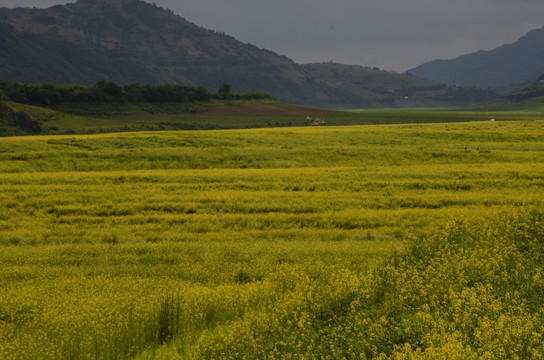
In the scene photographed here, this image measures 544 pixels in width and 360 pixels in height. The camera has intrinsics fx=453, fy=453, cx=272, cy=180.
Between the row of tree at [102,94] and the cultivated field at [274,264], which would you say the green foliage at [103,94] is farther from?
the cultivated field at [274,264]

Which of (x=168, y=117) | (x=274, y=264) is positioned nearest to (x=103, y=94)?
(x=168, y=117)

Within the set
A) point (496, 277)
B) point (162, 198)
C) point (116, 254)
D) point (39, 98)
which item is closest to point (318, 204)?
point (162, 198)

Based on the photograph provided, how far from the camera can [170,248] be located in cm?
1476

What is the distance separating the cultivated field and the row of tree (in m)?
94.3

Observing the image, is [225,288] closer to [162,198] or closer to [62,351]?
[62,351]

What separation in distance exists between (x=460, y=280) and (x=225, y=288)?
16.8 feet

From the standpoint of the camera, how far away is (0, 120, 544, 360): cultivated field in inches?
279

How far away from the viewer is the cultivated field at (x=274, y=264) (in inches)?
279

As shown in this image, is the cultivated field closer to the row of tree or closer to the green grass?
the green grass

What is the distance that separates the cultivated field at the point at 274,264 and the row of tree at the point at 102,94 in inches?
3713

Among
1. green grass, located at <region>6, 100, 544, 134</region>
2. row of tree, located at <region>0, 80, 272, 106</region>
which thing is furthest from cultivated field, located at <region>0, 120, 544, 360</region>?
row of tree, located at <region>0, 80, 272, 106</region>

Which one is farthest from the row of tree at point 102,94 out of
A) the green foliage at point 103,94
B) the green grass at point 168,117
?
the green grass at point 168,117

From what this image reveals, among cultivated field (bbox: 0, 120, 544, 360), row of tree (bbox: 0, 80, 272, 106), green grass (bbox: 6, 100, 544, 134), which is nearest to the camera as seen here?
cultivated field (bbox: 0, 120, 544, 360)

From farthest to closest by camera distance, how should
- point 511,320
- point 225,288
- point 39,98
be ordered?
point 39,98 < point 225,288 < point 511,320
